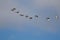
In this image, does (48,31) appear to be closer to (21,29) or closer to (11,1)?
(21,29)

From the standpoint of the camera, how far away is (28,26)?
1.67 metres

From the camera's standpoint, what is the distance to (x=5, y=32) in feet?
5.43

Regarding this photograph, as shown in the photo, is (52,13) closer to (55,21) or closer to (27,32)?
(55,21)

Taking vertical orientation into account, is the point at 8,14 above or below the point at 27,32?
above

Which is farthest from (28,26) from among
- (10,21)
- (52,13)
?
(52,13)

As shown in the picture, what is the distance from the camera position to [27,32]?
1663mm

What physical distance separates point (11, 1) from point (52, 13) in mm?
540

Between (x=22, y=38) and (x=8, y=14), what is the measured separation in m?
0.35

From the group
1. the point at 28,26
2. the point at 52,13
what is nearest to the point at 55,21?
the point at 52,13

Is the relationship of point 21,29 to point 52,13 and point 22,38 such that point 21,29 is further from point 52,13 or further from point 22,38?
point 52,13

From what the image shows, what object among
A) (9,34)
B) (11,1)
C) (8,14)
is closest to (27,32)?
(9,34)

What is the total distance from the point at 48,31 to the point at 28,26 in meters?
0.26

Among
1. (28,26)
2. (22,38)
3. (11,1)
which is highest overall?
A: (11,1)

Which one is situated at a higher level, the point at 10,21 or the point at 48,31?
the point at 10,21
